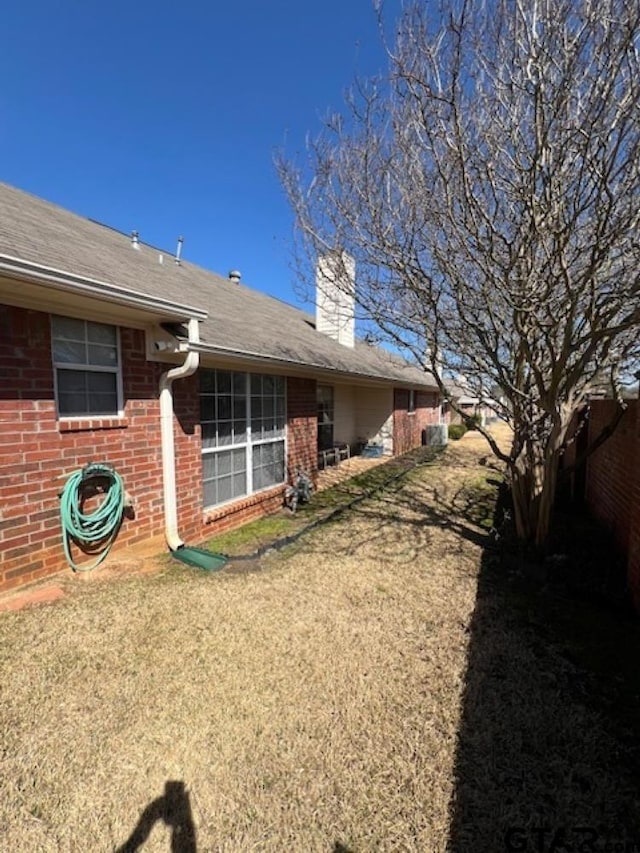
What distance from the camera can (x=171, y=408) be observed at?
5.53m

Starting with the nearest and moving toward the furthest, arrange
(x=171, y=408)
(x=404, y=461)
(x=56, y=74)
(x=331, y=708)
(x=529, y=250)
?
(x=331, y=708)
(x=529, y=250)
(x=171, y=408)
(x=56, y=74)
(x=404, y=461)

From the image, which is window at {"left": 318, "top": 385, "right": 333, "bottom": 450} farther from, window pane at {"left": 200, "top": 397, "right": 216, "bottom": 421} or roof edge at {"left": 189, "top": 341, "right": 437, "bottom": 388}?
window pane at {"left": 200, "top": 397, "right": 216, "bottom": 421}

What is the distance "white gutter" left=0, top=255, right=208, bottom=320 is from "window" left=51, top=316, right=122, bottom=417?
1.96 ft

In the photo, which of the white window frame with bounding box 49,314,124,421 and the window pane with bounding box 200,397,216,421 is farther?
the window pane with bounding box 200,397,216,421

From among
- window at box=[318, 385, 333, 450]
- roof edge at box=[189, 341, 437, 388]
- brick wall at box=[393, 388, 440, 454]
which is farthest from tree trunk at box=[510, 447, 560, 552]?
brick wall at box=[393, 388, 440, 454]

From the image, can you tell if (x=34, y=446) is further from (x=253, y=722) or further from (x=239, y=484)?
(x=239, y=484)

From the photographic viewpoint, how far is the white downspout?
17.4 ft

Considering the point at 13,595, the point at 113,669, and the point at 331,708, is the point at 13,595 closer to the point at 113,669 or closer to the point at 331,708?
the point at 113,669

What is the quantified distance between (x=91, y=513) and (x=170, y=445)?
1.22 m

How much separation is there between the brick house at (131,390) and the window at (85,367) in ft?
0.04

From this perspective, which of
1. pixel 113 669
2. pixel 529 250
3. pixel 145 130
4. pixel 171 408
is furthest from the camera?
pixel 145 130

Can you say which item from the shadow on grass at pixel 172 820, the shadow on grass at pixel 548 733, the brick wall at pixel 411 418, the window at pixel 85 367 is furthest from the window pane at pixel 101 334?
the brick wall at pixel 411 418

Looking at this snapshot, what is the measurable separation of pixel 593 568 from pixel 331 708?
3.97m

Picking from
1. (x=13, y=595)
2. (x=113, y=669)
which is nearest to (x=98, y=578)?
(x=13, y=595)
